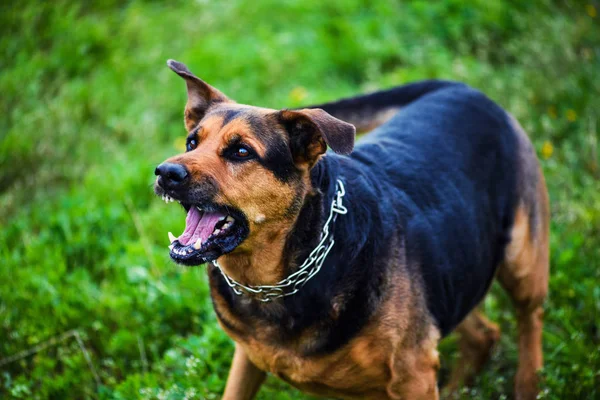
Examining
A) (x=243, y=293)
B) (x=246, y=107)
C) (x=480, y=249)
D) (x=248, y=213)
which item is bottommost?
(x=480, y=249)

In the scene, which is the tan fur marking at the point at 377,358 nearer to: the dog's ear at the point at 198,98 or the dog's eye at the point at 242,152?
the dog's eye at the point at 242,152

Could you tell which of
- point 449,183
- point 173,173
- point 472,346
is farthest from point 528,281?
point 173,173

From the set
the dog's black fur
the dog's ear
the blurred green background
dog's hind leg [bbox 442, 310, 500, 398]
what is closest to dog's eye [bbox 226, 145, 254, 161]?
the dog's black fur

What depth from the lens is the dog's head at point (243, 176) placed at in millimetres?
3180

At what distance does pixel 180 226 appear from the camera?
5.80 m

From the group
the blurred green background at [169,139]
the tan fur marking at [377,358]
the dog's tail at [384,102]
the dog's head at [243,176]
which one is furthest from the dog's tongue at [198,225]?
the dog's tail at [384,102]

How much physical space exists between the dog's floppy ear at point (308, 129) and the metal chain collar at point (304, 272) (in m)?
0.28

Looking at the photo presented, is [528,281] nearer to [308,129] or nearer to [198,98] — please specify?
[308,129]

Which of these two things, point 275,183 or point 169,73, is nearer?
point 275,183

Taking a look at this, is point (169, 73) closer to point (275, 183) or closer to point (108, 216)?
point (108, 216)

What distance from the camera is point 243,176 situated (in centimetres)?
334

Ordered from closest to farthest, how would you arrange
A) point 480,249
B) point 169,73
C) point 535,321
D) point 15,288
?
point 480,249, point 535,321, point 15,288, point 169,73

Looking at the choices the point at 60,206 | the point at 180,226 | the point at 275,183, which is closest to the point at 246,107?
the point at 275,183

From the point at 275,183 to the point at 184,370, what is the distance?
1.64 m
